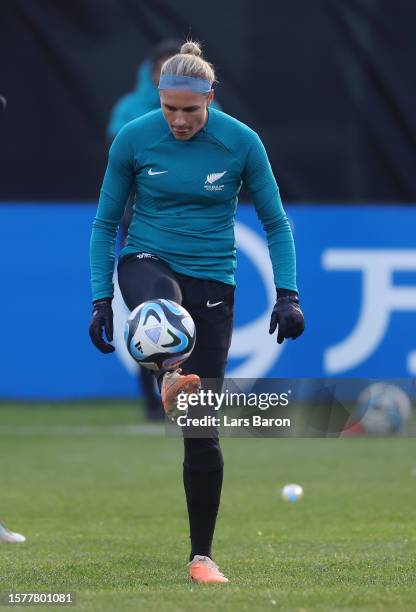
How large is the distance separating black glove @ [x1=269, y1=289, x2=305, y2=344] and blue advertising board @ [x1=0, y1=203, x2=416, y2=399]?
21.4 feet

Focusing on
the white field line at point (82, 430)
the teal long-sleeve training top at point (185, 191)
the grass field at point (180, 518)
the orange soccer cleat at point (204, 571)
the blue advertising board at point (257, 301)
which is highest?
the teal long-sleeve training top at point (185, 191)

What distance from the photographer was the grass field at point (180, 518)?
216 inches

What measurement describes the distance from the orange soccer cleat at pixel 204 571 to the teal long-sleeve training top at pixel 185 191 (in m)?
1.14

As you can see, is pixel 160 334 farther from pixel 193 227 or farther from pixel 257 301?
pixel 257 301

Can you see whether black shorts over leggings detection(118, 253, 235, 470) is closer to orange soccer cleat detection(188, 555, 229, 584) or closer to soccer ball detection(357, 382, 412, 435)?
orange soccer cleat detection(188, 555, 229, 584)

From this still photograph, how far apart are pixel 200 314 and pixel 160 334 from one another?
17.0 inches

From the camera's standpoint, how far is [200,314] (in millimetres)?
5980

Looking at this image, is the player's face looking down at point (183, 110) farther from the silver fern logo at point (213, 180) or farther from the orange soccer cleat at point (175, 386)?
the orange soccer cleat at point (175, 386)

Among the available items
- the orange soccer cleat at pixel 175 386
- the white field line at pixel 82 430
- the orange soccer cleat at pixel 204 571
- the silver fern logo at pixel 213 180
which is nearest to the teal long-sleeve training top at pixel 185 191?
the silver fern logo at pixel 213 180

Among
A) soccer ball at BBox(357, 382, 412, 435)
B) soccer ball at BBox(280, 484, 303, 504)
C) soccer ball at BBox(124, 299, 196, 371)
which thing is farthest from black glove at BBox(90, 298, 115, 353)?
soccer ball at BBox(357, 382, 412, 435)

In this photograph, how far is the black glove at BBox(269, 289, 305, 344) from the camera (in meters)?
5.87

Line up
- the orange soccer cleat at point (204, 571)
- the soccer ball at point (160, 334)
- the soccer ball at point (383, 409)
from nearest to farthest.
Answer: the soccer ball at point (160, 334) < the orange soccer cleat at point (204, 571) < the soccer ball at point (383, 409)

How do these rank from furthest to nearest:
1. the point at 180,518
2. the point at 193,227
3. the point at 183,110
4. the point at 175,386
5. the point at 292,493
Answer: the point at 292,493
the point at 180,518
the point at 193,227
the point at 183,110
the point at 175,386

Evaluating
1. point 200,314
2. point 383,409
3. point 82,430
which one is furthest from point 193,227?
point 82,430
